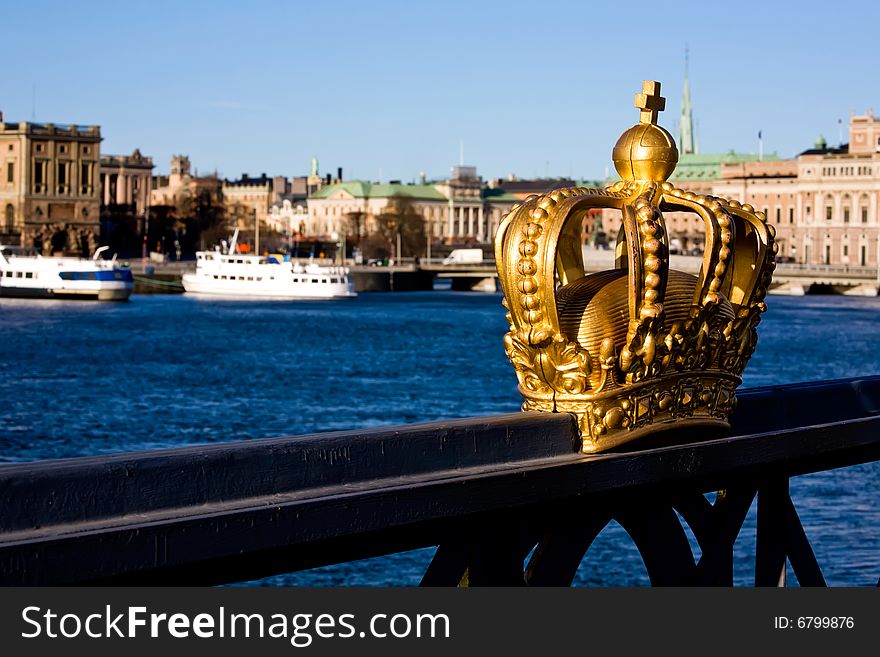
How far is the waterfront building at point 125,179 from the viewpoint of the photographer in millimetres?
137875

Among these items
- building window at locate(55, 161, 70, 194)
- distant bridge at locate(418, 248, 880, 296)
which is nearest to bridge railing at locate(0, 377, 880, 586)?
distant bridge at locate(418, 248, 880, 296)

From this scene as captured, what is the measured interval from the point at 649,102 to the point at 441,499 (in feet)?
4.22

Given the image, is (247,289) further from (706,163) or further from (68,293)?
(706,163)

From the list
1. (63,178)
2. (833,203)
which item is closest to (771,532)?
(63,178)

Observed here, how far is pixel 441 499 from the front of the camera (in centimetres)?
302

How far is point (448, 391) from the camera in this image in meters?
35.1

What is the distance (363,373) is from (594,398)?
3664cm

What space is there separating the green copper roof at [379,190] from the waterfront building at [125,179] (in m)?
23.5

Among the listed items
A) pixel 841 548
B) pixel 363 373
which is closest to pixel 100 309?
pixel 363 373

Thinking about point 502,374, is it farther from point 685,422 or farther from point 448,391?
point 685,422

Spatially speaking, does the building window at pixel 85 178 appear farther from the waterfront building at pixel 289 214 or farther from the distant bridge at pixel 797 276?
the waterfront building at pixel 289 214

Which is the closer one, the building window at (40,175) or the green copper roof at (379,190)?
the building window at (40,175)

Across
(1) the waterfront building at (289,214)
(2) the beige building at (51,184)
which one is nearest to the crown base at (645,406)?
(2) the beige building at (51,184)

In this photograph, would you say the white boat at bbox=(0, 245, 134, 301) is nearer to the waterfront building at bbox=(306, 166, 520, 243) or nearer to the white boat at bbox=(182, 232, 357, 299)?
the white boat at bbox=(182, 232, 357, 299)
